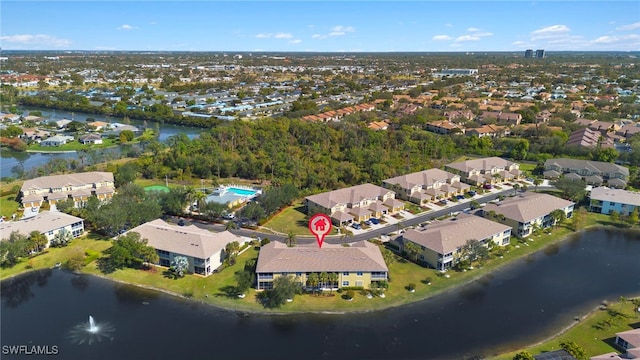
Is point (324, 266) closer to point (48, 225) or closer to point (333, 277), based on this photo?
point (333, 277)

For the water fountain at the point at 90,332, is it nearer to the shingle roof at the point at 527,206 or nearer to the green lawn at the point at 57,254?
the green lawn at the point at 57,254

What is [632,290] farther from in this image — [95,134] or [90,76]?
[90,76]

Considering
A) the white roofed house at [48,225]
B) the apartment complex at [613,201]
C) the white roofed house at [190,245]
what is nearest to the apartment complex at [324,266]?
the white roofed house at [190,245]

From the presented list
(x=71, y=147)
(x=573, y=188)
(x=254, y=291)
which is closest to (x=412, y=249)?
(x=254, y=291)

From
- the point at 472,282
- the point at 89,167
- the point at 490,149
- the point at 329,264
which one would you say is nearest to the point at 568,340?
the point at 472,282

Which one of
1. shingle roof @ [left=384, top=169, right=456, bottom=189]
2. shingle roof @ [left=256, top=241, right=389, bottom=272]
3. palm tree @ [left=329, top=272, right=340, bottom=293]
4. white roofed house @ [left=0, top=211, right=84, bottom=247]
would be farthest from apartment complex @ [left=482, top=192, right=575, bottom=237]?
white roofed house @ [left=0, top=211, right=84, bottom=247]
